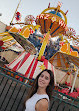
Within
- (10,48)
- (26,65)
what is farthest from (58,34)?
(10,48)

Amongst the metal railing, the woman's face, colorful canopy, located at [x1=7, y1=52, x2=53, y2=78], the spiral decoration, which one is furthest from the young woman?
the spiral decoration

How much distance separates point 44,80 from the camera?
1522 mm

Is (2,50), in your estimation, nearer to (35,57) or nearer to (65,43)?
(35,57)

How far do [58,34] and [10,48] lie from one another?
6296mm

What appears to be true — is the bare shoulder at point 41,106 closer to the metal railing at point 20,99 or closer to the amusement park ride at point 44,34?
the metal railing at point 20,99

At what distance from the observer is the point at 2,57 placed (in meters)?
13.2

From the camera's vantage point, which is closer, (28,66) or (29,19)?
(28,66)

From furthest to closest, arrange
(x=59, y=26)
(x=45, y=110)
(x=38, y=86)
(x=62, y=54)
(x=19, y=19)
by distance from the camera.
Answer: (x=19, y=19)
(x=59, y=26)
(x=62, y=54)
(x=38, y=86)
(x=45, y=110)

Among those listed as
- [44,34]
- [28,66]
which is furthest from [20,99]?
[44,34]

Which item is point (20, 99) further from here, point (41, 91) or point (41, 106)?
point (41, 106)

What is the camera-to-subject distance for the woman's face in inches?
58.7

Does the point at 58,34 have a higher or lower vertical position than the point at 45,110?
higher

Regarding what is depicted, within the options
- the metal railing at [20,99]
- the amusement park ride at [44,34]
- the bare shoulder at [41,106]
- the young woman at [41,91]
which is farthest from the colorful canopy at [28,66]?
the bare shoulder at [41,106]

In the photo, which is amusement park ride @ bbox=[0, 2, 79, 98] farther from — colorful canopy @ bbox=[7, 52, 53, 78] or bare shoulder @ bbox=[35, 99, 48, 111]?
bare shoulder @ bbox=[35, 99, 48, 111]
